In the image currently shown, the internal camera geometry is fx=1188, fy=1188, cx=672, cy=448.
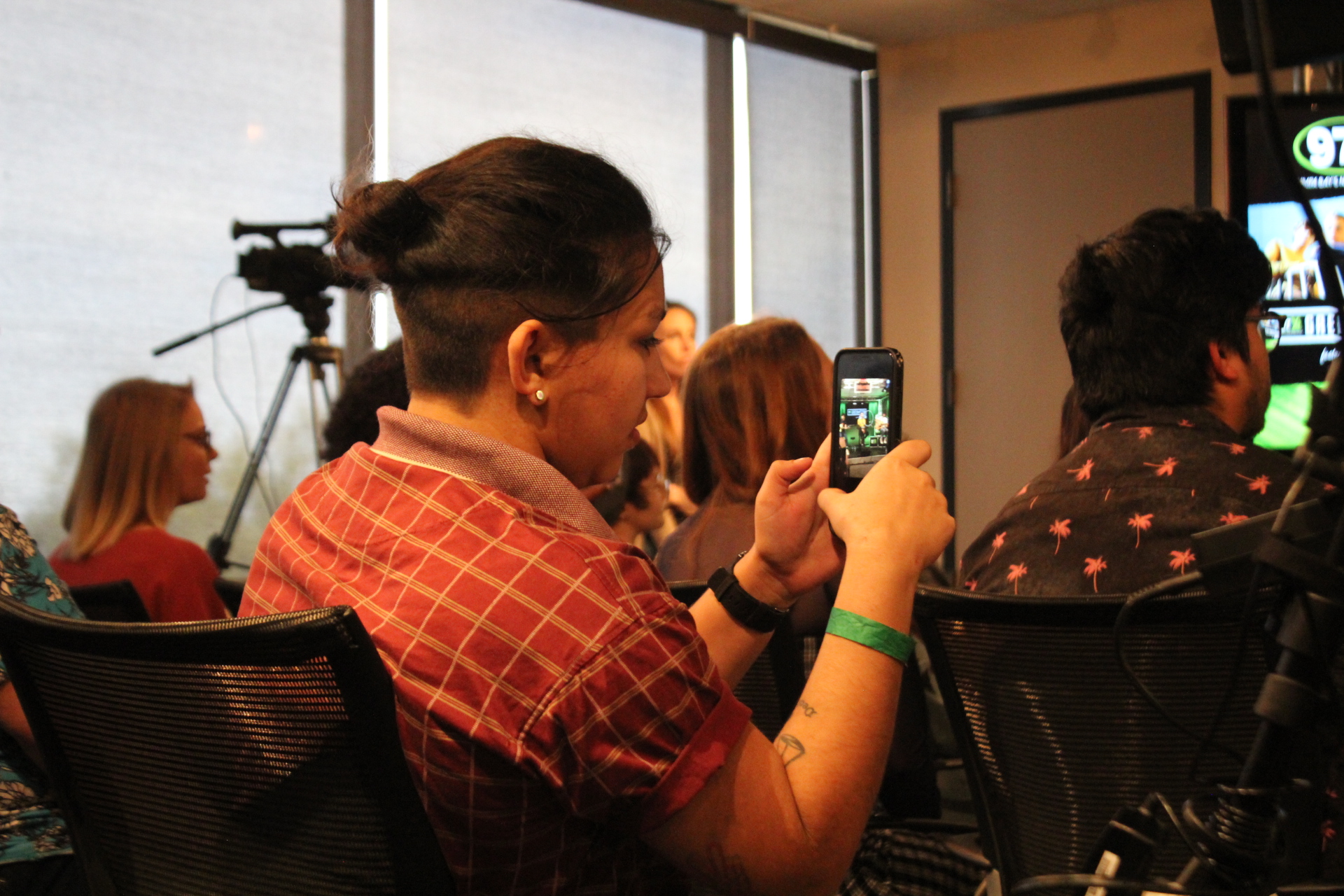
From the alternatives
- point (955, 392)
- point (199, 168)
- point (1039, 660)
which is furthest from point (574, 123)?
point (1039, 660)

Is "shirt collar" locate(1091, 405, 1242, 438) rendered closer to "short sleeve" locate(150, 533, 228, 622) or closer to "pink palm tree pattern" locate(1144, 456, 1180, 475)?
"pink palm tree pattern" locate(1144, 456, 1180, 475)

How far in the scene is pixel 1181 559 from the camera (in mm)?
1404

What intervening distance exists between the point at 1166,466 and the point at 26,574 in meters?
1.43

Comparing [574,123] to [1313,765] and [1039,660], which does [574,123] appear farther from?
[1313,765]

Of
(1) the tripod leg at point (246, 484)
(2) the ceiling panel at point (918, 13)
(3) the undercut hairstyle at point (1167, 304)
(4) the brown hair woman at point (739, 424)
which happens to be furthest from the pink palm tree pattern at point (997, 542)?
(2) the ceiling panel at point (918, 13)

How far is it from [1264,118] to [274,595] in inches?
29.2

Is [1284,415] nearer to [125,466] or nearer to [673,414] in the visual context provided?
[673,414]

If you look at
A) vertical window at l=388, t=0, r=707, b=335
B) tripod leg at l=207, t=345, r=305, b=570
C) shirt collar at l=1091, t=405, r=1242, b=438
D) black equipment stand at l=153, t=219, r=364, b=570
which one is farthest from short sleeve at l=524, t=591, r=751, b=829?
vertical window at l=388, t=0, r=707, b=335

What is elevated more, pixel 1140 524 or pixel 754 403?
pixel 754 403

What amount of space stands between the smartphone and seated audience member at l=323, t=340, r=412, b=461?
1252 millimetres

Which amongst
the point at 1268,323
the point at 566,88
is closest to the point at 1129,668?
the point at 1268,323

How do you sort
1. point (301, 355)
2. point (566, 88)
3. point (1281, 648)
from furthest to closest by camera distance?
point (566, 88) < point (301, 355) < point (1281, 648)

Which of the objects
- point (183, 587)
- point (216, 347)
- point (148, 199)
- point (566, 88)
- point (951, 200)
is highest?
point (566, 88)

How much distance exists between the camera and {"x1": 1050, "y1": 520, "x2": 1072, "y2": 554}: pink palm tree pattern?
1.50 m
